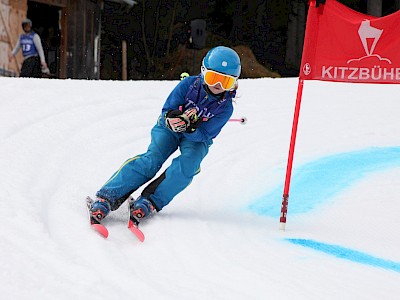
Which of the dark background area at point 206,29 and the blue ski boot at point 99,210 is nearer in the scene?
the blue ski boot at point 99,210

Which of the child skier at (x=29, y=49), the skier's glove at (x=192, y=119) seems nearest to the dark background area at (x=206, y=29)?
the child skier at (x=29, y=49)

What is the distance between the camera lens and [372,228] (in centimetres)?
467

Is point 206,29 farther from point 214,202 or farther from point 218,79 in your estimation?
point 218,79

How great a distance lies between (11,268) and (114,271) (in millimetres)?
477

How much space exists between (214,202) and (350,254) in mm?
1454

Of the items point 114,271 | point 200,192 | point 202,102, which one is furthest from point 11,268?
point 200,192

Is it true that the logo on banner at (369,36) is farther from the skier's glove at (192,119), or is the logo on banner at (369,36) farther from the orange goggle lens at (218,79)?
the skier's glove at (192,119)

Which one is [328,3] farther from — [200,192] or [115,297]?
[115,297]

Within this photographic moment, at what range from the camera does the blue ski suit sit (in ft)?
14.2

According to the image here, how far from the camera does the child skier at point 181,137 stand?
14.0 feet

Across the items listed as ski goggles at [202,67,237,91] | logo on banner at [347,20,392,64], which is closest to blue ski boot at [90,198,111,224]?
ski goggles at [202,67,237,91]

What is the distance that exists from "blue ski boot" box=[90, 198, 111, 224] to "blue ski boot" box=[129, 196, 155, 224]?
0.15 m

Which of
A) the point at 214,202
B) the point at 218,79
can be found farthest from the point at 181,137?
Answer: the point at 214,202

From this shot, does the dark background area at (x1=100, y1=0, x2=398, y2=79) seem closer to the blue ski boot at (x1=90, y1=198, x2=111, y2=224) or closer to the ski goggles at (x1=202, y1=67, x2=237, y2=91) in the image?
the ski goggles at (x1=202, y1=67, x2=237, y2=91)
